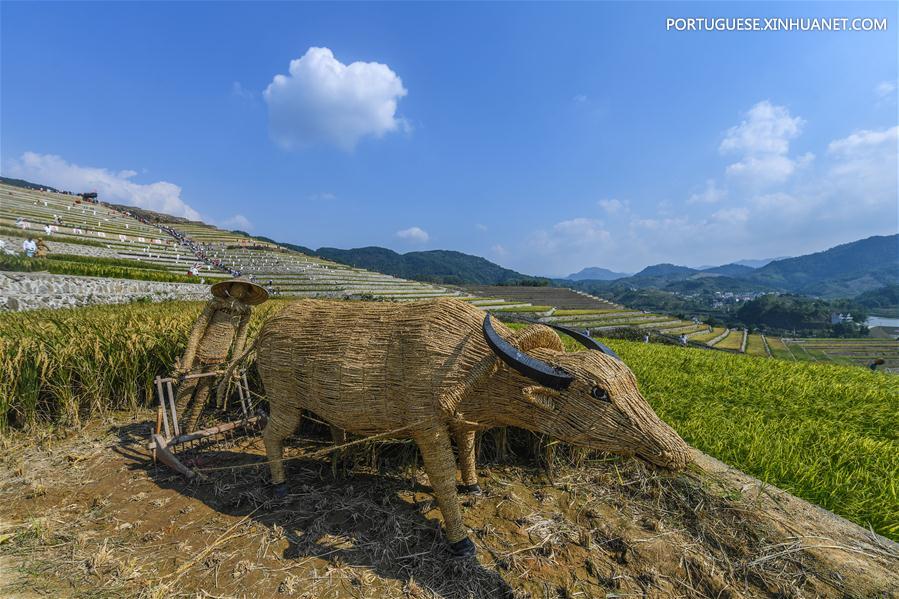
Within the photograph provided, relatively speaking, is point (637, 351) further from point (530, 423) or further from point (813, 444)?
point (530, 423)

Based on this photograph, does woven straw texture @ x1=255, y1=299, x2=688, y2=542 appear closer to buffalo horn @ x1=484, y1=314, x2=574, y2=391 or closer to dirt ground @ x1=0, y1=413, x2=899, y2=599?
buffalo horn @ x1=484, y1=314, x2=574, y2=391

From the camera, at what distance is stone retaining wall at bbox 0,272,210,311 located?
951 cm

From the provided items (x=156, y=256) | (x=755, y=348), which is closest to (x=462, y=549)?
(x=156, y=256)

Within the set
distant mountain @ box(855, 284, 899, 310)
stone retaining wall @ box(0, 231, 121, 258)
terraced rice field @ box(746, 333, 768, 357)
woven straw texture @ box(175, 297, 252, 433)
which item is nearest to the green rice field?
woven straw texture @ box(175, 297, 252, 433)

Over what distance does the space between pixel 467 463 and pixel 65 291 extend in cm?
1477

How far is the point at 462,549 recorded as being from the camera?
7.50 ft

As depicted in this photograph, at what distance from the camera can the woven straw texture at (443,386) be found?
1.94 metres

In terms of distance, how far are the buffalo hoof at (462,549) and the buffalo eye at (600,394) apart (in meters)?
1.33

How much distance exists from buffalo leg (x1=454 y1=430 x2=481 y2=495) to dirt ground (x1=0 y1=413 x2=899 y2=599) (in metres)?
0.10

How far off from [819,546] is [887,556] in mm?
308

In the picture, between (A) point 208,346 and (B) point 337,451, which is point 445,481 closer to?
(B) point 337,451

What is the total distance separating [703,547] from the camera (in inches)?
87.9

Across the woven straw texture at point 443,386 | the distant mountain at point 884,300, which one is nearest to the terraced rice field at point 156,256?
the woven straw texture at point 443,386

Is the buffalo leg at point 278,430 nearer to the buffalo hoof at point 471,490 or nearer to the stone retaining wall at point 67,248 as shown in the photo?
the buffalo hoof at point 471,490
